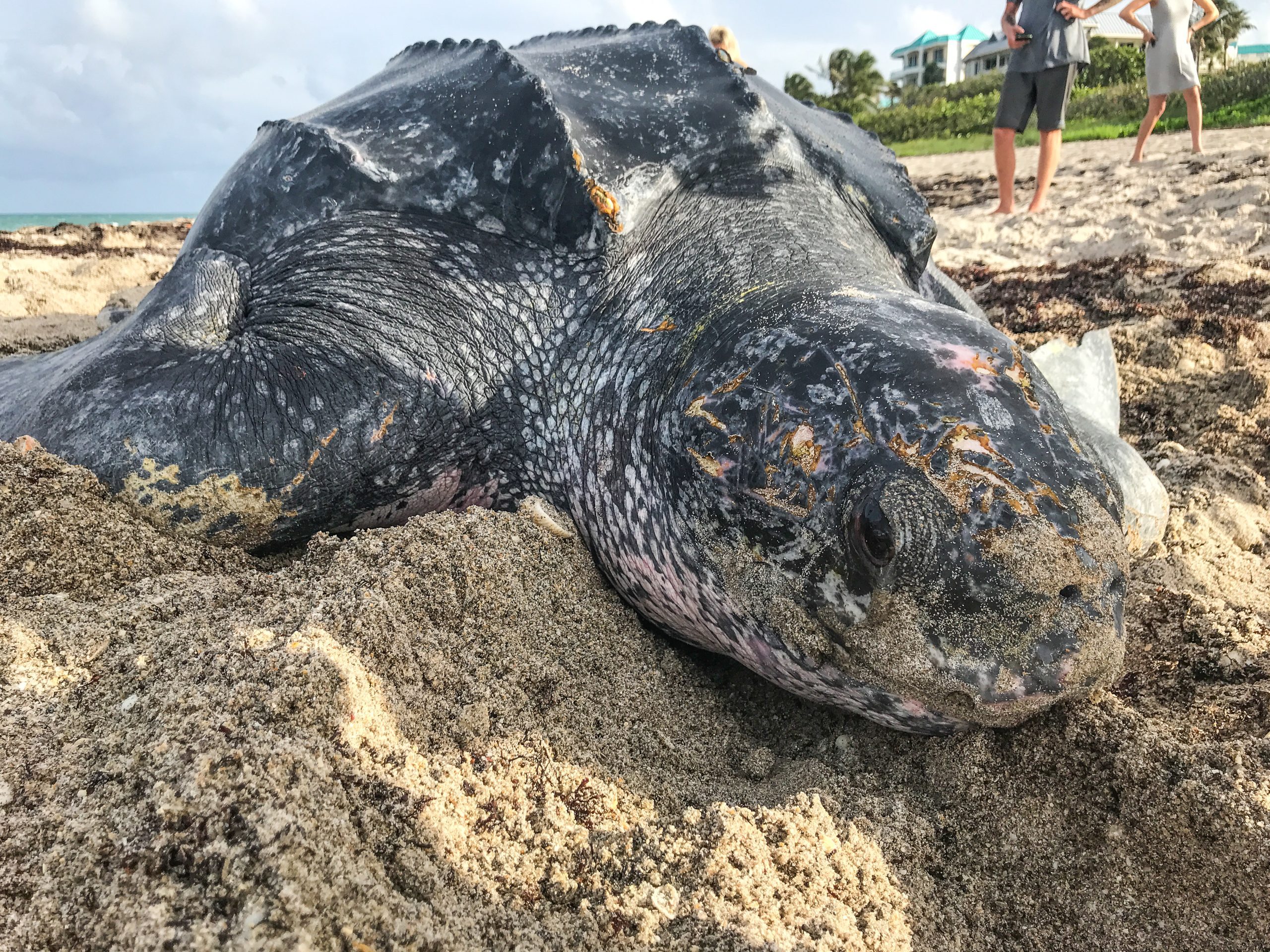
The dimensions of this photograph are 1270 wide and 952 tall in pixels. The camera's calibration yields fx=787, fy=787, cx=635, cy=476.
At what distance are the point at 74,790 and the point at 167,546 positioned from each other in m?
0.64

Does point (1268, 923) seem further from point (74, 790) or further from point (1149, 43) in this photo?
point (1149, 43)

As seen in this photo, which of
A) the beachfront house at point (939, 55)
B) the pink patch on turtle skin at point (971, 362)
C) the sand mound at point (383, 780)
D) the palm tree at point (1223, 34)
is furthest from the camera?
the beachfront house at point (939, 55)

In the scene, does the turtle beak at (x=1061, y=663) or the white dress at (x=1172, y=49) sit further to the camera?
the white dress at (x=1172, y=49)

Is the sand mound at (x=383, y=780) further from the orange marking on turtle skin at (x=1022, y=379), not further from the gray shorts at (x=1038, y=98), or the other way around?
the gray shorts at (x=1038, y=98)

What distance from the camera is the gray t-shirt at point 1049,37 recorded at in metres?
5.18

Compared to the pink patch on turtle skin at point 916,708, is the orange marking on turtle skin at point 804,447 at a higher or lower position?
higher

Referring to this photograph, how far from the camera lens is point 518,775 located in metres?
0.98

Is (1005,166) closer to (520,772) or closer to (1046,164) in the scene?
(1046,164)

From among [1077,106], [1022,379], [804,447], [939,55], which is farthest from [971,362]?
[939,55]

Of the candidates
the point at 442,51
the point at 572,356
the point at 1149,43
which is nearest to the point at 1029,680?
the point at 572,356

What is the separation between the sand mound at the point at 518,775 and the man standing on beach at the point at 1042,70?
5.07 metres

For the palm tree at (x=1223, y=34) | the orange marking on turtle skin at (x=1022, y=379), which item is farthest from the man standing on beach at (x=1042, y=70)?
the palm tree at (x=1223, y=34)

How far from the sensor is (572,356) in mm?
1513

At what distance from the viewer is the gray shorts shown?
17.5ft
